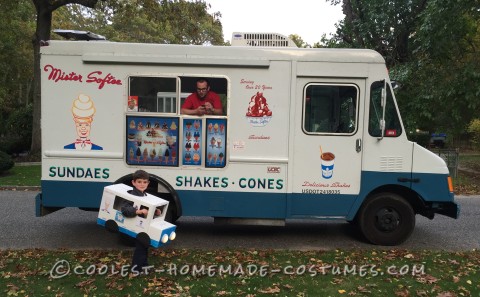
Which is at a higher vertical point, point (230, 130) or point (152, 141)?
point (230, 130)

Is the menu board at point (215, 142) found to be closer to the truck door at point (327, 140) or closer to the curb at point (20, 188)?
the truck door at point (327, 140)

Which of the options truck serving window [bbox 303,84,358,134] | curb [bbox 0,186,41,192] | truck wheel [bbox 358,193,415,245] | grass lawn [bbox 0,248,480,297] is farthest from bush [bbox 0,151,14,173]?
truck wheel [bbox 358,193,415,245]

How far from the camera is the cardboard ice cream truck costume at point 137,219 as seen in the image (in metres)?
4.66

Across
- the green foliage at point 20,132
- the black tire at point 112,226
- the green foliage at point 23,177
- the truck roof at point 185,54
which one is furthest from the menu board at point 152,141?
the green foliage at point 20,132

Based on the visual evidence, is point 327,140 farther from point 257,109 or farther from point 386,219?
point 386,219

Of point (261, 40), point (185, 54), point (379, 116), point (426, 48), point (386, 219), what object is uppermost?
point (426, 48)

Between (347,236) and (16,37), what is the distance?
22486 mm

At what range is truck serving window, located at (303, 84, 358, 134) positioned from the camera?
6125mm

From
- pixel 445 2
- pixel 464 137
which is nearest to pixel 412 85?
pixel 445 2

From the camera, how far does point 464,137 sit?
30.7 meters

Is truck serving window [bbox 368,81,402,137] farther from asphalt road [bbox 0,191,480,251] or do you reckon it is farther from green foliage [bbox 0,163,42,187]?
green foliage [bbox 0,163,42,187]

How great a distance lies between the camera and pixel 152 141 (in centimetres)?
607

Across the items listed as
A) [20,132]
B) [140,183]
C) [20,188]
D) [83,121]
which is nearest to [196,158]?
[140,183]

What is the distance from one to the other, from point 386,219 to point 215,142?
276 centimetres
